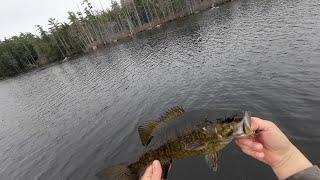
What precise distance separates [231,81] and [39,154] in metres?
16.7

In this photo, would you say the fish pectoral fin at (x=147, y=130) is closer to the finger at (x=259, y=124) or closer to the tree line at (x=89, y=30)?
the finger at (x=259, y=124)

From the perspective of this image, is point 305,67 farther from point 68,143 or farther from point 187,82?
point 68,143

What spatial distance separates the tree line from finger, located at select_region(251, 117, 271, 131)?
8741 centimetres

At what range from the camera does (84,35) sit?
10375 centimetres

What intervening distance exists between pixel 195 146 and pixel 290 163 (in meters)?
1.68

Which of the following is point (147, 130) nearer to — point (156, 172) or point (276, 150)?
point (156, 172)

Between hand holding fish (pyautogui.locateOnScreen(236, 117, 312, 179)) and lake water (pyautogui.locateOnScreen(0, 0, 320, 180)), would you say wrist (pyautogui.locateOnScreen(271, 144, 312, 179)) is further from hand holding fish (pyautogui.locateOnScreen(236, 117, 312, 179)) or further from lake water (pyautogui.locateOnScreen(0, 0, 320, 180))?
lake water (pyautogui.locateOnScreen(0, 0, 320, 180))

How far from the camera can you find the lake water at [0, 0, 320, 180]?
13.3 metres

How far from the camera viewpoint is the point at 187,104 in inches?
787

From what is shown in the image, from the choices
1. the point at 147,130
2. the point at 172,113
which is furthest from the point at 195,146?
the point at 147,130

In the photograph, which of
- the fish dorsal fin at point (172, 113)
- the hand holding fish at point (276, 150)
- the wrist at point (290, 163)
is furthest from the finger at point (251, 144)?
the fish dorsal fin at point (172, 113)

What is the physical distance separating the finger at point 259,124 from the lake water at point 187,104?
7.08 metres

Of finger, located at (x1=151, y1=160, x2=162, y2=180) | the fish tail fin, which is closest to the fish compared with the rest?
the fish tail fin

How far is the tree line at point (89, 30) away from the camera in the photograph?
94.3 m
